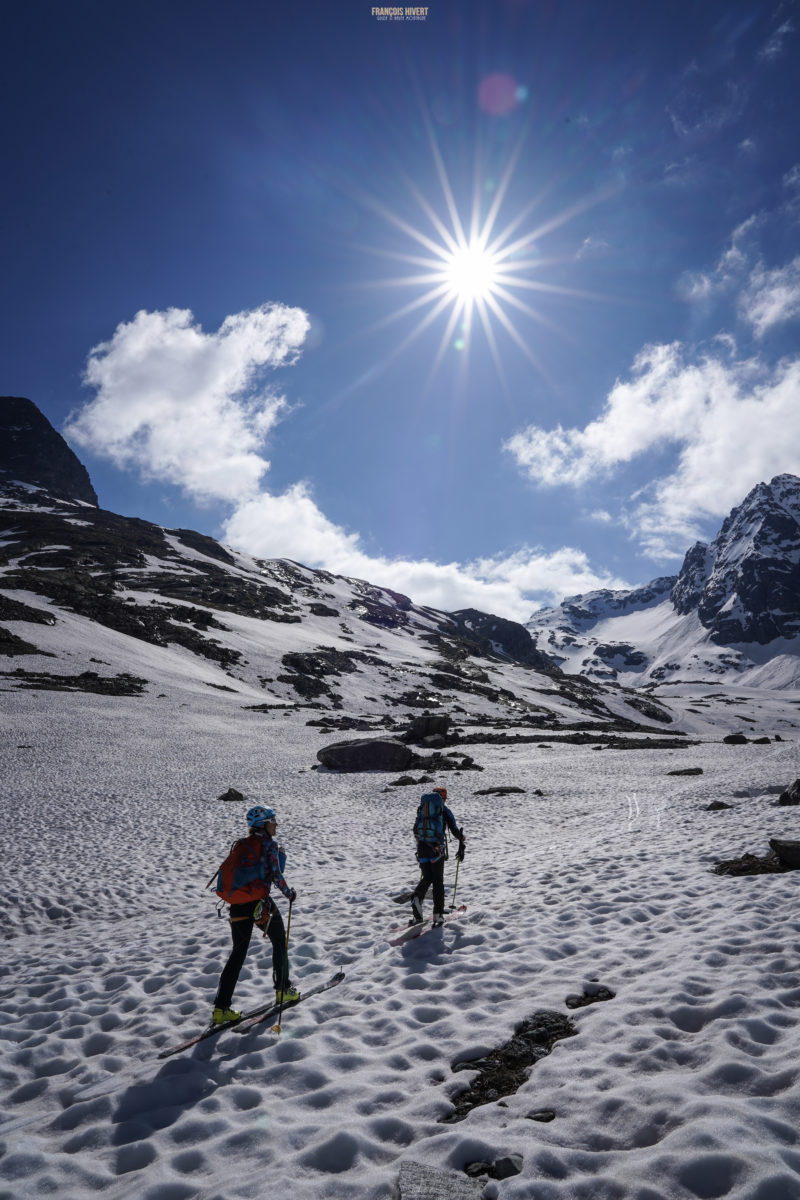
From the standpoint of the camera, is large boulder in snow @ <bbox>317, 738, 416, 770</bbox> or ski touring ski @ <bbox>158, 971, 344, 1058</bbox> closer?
ski touring ski @ <bbox>158, 971, 344, 1058</bbox>

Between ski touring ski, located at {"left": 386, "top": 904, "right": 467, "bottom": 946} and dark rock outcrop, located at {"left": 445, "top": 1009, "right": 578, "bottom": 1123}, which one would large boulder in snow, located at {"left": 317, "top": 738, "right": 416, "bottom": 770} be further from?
dark rock outcrop, located at {"left": 445, "top": 1009, "right": 578, "bottom": 1123}

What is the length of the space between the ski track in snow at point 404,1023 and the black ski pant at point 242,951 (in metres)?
0.61

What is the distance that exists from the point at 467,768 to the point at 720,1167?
32995 millimetres

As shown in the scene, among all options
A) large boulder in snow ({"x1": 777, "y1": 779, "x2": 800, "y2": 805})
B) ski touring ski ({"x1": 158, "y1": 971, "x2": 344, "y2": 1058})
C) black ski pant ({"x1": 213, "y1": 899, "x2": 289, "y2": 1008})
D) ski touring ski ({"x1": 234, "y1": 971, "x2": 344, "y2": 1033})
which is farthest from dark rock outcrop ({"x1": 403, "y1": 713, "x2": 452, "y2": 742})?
black ski pant ({"x1": 213, "y1": 899, "x2": 289, "y2": 1008})

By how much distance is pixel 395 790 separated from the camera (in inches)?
1177

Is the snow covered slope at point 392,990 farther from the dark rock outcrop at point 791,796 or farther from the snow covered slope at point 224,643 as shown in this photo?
the snow covered slope at point 224,643

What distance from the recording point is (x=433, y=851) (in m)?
11.2

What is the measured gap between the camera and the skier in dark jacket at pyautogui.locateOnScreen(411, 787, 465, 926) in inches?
432

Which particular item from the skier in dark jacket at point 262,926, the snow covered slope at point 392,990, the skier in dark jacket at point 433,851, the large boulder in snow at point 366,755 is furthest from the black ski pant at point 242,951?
Answer: the large boulder in snow at point 366,755

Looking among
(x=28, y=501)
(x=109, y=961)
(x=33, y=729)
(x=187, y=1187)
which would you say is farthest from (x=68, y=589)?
(x=28, y=501)

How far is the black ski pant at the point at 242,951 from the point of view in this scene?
768 centimetres

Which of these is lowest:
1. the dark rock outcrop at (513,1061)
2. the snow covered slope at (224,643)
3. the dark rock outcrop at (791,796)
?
the dark rock outcrop at (513,1061)

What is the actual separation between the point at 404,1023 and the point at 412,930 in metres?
3.58

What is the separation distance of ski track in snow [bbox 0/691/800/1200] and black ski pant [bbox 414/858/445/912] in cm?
61
